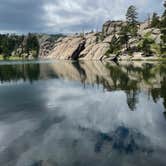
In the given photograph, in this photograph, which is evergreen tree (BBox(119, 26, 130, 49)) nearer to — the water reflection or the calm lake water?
the water reflection

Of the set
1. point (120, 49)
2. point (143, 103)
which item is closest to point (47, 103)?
point (143, 103)

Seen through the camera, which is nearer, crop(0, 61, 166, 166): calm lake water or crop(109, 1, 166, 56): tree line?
crop(0, 61, 166, 166): calm lake water

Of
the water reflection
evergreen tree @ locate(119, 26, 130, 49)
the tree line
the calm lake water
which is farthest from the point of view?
evergreen tree @ locate(119, 26, 130, 49)

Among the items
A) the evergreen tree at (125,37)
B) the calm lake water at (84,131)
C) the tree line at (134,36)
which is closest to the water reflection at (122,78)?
the calm lake water at (84,131)

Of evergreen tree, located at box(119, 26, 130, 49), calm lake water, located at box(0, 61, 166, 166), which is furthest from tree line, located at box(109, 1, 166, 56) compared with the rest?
calm lake water, located at box(0, 61, 166, 166)

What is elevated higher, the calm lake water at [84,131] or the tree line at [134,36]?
the tree line at [134,36]

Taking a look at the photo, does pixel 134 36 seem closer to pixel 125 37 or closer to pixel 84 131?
pixel 125 37

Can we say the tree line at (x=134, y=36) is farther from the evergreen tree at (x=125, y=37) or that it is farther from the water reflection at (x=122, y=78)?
the water reflection at (x=122, y=78)

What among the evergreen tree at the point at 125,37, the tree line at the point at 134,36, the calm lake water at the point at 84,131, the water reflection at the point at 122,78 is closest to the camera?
the calm lake water at the point at 84,131

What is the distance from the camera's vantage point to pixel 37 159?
1432 centimetres

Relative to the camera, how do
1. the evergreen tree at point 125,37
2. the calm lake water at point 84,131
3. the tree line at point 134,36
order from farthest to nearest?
the evergreen tree at point 125,37 < the tree line at point 134,36 < the calm lake water at point 84,131

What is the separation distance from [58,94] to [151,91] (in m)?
12.9

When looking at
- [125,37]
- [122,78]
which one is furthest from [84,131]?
[125,37]

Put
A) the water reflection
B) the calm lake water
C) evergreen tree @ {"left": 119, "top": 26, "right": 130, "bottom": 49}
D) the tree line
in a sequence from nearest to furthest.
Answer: the calm lake water < the water reflection < the tree line < evergreen tree @ {"left": 119, "top": 26, "right": 130, "bottom": 49}
